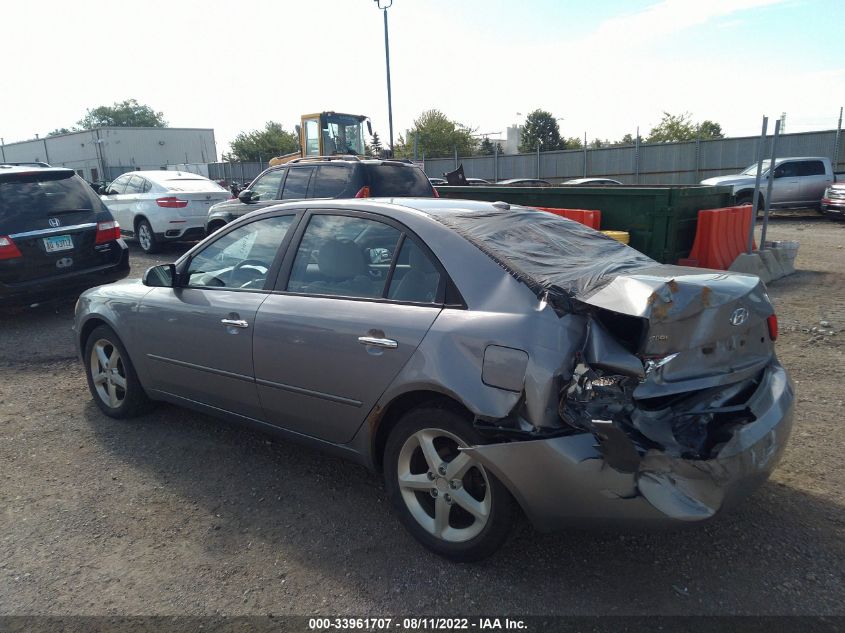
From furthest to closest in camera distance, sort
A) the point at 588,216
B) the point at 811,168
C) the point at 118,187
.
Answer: the point at 811,168
the point at 118,187
the point at 588,216

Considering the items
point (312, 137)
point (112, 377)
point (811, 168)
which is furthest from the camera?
point (312, 137)

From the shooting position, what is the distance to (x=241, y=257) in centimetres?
399

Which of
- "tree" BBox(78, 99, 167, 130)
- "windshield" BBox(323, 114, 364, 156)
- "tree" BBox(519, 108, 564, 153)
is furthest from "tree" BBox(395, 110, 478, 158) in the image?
"tree" BBox(78, 99, 167, 130)

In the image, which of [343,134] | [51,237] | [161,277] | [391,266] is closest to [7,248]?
[51,237]

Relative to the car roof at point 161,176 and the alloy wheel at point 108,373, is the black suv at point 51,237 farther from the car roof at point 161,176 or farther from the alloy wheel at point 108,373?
A: the car roof at point 161,176

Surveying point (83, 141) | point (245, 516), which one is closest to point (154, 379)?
point (245, 516)

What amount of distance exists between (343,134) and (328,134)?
605mm

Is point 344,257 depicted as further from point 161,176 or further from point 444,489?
point 161,176

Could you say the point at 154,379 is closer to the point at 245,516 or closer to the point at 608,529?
the point at 245,516

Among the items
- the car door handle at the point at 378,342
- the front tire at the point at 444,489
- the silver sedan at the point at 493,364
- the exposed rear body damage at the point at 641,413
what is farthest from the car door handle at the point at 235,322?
the exposed rear body damage at the point at 641,413

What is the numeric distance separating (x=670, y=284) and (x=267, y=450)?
2.74 metres

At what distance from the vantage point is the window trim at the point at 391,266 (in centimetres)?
294

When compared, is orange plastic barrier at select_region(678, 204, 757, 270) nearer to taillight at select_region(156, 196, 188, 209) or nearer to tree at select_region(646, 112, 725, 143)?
taillight at select_region(156, 196, 188, 209)

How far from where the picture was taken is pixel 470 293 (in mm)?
2840
